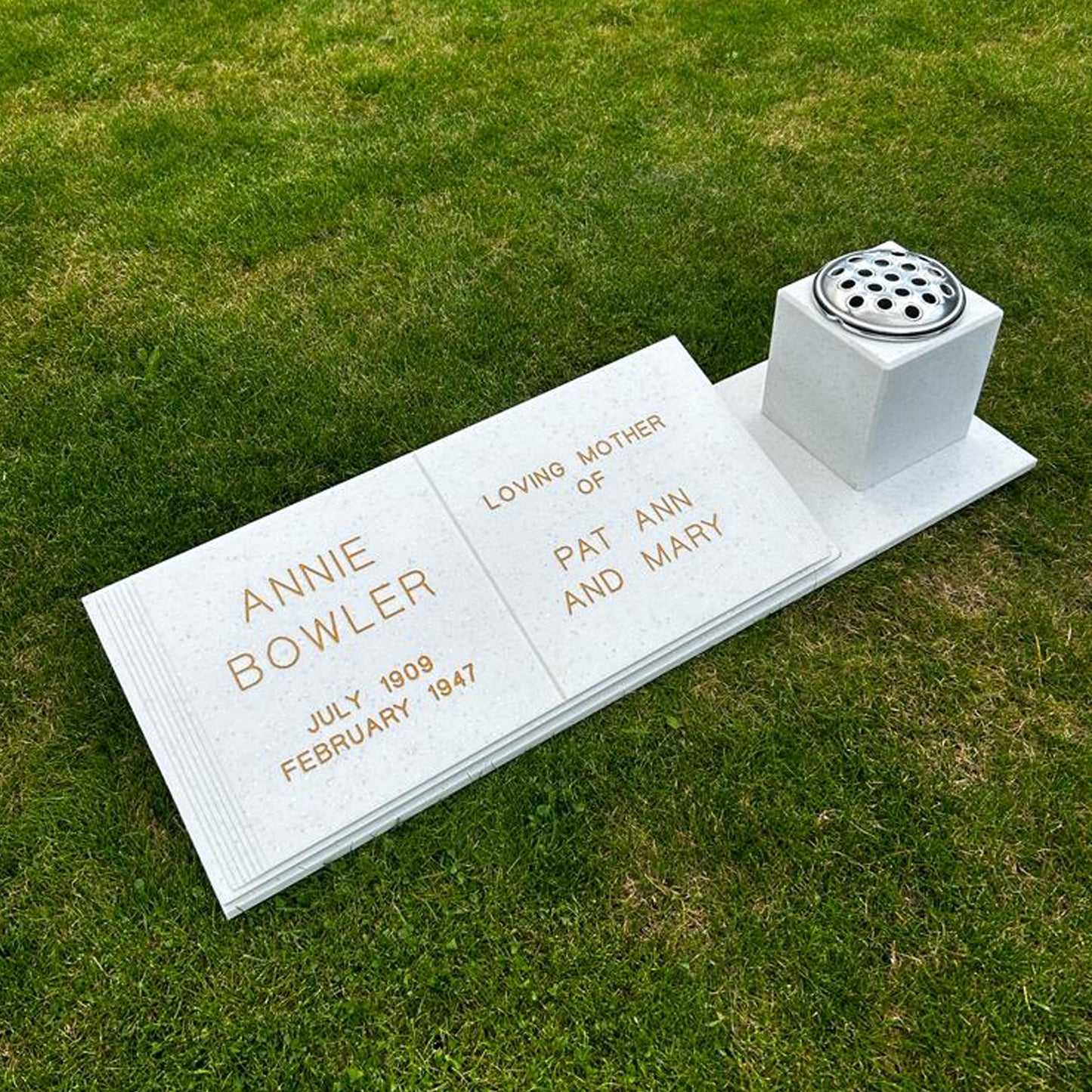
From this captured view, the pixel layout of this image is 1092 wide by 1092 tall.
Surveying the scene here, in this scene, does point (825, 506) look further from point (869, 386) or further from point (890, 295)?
point (890, 295)

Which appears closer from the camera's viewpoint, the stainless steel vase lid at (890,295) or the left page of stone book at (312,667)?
the left page of stone book at (312,667)

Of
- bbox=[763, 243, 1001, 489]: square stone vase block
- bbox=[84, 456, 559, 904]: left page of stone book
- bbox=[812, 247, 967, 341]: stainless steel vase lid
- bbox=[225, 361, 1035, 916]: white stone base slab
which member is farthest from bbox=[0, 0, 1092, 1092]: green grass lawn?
bbox=[812, 247, 967, 341]: stainless steel vase lid

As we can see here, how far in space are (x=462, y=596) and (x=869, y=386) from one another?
1489 millimetres

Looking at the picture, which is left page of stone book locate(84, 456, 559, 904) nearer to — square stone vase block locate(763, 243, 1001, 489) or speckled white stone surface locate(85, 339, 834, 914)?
speckled white stone surface locate(85, 339, 834, 914)

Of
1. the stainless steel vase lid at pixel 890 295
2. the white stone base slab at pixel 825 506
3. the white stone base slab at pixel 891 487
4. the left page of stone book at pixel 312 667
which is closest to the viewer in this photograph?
the left page of stone book at pixel 312 667

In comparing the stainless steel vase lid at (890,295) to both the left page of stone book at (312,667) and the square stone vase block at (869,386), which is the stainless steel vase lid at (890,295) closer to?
the square stone vase block at (869,386)

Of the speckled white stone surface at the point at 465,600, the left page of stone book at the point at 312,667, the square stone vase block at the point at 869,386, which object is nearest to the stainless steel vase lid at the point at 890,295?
the square stone vase block at the point at 869,386

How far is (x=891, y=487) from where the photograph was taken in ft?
12.1

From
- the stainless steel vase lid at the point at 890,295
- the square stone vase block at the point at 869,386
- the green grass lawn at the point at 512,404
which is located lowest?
the green grass lawn at the point at 512,404

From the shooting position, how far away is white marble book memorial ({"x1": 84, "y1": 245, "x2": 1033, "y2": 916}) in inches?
114

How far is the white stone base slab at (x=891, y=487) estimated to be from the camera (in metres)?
3.55

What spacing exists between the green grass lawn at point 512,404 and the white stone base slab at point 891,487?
92 millimetres

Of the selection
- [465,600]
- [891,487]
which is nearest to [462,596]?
[465,600]

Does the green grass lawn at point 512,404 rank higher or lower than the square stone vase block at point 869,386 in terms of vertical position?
lower
